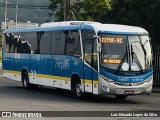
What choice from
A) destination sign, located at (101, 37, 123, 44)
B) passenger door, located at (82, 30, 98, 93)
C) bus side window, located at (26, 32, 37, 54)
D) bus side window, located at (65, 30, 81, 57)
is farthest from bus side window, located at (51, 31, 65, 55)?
destination sign, located at (101, 37, 123, 44)

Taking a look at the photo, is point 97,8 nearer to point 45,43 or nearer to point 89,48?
point 45,43

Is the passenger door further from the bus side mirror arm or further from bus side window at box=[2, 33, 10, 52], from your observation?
bus side window at box=[2, 33, 10, 52]

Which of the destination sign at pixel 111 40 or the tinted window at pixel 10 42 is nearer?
the destination sign at pixel 111 40

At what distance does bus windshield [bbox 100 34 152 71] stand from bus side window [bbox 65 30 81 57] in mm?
1537

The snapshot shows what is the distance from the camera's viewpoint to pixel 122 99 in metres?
19.0

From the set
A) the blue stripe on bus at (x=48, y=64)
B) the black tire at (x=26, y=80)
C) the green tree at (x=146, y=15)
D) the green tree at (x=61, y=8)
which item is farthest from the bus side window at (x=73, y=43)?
the green tree at (x=61, y=8)

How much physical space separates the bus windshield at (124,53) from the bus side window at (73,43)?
154 centimetres

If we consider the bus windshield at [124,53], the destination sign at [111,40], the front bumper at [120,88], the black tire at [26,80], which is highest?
the destination sign at [111,40]

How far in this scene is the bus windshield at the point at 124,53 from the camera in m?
16.8

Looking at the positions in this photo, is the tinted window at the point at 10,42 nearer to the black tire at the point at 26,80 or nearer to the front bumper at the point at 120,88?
the black tire at the point at 26,80

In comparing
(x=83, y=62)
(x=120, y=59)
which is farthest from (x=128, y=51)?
(x=83, y=62)

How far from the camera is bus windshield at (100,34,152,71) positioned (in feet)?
55.2

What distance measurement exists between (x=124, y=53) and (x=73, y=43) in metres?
2.49

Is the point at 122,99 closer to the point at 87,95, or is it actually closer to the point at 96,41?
the point at 87,95
